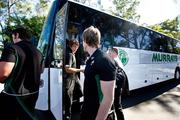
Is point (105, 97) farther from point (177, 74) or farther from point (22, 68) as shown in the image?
point (177, 74)

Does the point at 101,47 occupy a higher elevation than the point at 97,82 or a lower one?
higher

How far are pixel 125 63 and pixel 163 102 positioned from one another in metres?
1.90

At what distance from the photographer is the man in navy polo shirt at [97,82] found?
110 inches

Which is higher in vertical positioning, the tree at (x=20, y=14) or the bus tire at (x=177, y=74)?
the tree at (x=20, y=14)

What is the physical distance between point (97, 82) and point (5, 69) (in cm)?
115

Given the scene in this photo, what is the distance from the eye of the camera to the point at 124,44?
9391 mm

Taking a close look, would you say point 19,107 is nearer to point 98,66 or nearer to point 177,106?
point 98,66

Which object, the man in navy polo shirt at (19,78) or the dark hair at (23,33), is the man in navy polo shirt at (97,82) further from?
the dark hair at (23,33)

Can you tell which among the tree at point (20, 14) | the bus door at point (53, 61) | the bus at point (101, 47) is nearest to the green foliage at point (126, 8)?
the tree at point (20, 14)

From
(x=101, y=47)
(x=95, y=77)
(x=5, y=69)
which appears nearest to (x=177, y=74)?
(x=101, y=47)

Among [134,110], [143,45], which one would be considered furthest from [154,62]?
[134,110]

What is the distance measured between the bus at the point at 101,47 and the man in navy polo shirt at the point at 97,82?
2.38 m

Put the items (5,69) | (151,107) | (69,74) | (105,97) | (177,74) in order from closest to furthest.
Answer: (105,97)
(5,69)
(69,74)
(151,107)
(177,74)

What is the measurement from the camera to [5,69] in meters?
3.22
